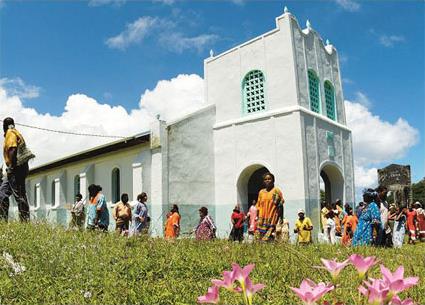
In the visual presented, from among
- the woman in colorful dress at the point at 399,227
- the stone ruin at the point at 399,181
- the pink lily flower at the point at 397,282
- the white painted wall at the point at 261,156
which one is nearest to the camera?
the pink lily flower at the point at 397,282

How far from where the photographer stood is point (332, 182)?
65.2ft

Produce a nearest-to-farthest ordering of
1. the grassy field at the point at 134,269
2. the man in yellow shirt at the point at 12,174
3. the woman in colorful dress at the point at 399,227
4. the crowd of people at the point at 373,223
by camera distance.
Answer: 1. the grassy field at the point at 134,269
2. the man in yellow shirt at the point at 12,174
3. the crowd of people at the point at 373,223
4. the woman in colorful dress at the point at 399,227

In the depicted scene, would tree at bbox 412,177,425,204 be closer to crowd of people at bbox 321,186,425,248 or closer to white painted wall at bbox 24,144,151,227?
crowd of people at bbox 321,186,425,248

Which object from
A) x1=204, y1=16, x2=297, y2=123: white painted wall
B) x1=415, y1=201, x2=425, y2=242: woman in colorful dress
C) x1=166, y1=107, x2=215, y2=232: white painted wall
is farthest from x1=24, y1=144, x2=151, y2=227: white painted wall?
x1=415, y1=201, x2=425, y2=242: woman in colorful dress

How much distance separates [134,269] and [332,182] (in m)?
15.8

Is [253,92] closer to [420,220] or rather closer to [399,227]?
[399,227]

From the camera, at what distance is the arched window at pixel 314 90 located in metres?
18.8

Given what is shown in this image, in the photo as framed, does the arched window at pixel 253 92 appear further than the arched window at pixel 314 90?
No

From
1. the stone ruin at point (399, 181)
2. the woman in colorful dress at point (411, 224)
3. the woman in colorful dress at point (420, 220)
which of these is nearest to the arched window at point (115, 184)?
the woman in colorful dress at point (411, 224)

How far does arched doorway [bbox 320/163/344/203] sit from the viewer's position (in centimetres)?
1938

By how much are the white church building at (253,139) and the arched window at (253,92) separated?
0.04m

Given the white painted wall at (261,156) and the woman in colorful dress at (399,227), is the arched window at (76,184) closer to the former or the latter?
the white painted wall at (261,156)

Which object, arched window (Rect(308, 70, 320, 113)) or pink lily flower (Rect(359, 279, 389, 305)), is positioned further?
arched window (Rect(308, 70, 320, 113))

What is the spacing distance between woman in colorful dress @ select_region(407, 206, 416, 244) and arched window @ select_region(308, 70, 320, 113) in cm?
593
